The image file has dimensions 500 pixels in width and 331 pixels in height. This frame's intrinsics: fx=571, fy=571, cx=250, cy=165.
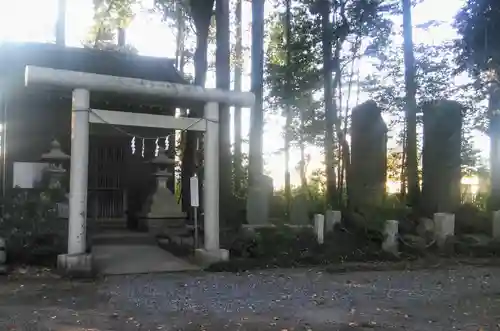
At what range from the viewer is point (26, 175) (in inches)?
482

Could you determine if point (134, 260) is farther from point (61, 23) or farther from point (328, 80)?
point (61, 23)

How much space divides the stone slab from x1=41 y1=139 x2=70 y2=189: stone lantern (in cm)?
198

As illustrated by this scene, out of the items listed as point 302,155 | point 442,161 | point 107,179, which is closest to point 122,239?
point 107,179

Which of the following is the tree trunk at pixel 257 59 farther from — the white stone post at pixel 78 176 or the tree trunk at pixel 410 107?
the white stone post at pixel 78 176

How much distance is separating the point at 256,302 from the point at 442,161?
8831 mm

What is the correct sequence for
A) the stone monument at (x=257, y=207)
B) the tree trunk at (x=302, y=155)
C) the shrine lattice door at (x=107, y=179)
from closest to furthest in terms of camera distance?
the stone monument at (x=257, y=207) < the shrine lattice door at (x=107, y=179) < the tree trunk at (x=302, y=155)

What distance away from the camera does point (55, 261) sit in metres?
10.1

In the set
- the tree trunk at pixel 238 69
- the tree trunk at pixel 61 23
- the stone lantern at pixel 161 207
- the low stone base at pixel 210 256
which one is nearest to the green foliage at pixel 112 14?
the tree trunk at pixel 61 23

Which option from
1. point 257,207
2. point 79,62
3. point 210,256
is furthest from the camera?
point 79,62

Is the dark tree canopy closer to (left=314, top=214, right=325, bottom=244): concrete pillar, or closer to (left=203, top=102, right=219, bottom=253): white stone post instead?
(left=314, top=214, right=325, bottom=244): concrete pillar

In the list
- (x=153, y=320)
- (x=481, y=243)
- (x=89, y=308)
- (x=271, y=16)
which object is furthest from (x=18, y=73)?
(x=271, y=16)

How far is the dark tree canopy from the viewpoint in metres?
16.9

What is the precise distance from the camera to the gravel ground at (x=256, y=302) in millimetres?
6359

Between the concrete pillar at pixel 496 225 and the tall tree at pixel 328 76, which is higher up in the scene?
the tall tree at pixel 328 76
